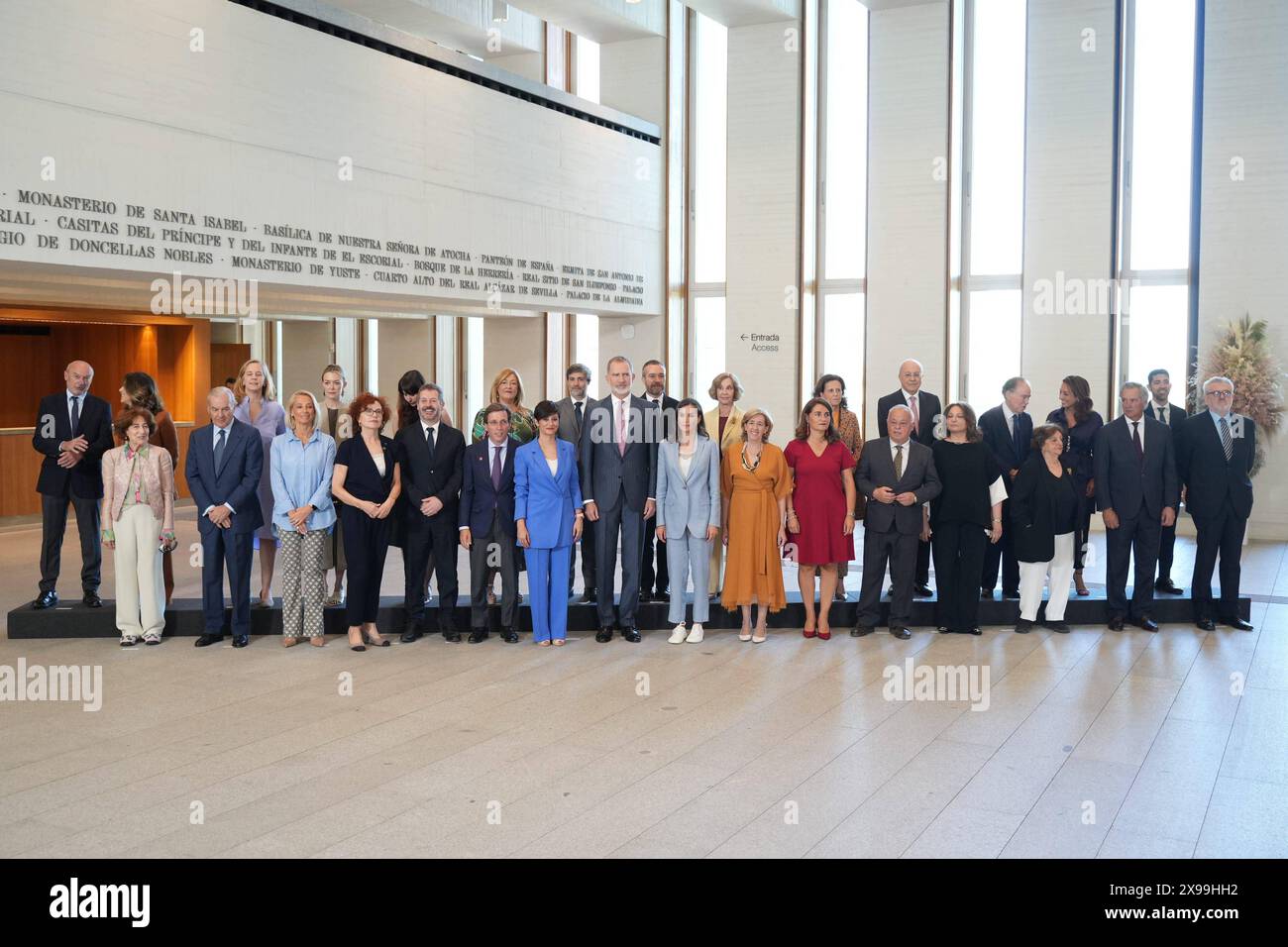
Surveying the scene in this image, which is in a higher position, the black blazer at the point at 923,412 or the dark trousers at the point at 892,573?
the black blazer at the point at 923,412

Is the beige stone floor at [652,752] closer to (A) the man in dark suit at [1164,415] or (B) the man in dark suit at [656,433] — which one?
(B) the man in dark suit at [656,433]

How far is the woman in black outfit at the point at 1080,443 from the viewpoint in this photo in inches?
322

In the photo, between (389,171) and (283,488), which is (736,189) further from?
(283,488)

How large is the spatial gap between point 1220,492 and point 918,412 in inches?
80.5

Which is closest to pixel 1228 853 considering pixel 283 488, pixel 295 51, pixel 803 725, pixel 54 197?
pixel 803 725

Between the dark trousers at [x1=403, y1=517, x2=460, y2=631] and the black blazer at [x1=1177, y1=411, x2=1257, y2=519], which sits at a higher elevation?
the black blazer at [x1=1177, y1=411, x2=1257, y2=519]

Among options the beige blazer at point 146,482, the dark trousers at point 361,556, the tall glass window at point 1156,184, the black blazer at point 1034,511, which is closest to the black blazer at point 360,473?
the dark trousers at point 361,556

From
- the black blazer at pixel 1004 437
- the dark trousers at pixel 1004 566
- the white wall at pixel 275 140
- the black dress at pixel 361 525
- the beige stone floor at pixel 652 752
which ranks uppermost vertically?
the white wall at pixel 275 140

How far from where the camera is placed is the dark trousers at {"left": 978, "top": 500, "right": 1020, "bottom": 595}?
26.9 feet

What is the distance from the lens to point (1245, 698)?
19.9 feet

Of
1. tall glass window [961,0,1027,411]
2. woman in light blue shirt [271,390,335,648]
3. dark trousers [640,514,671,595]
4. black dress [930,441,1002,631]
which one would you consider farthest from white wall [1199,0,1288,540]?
woman in light blue shirt [271,390,335,648]

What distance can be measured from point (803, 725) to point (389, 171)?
714cm

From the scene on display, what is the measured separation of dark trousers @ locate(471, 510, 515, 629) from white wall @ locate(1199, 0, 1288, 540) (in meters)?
9.04

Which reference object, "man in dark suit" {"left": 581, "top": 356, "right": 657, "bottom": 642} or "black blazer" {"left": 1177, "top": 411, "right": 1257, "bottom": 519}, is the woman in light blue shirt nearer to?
"man in dark suit" {"left": 581, "top": 356, "right": 657, "bottom": 642}
